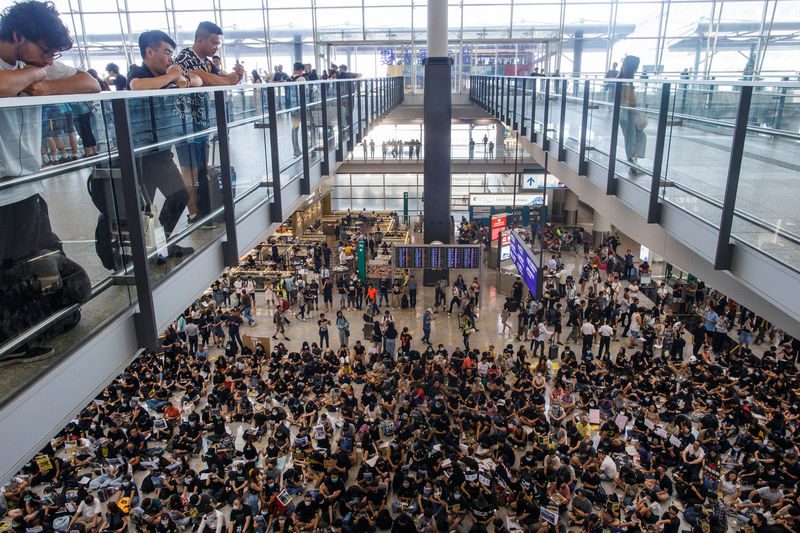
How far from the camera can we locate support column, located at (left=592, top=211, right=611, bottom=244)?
2419 centimetres

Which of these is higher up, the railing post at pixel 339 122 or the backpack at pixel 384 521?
the railing post at pixel 339 122

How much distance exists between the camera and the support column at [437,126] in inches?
695

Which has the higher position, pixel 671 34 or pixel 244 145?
pixel 671 34

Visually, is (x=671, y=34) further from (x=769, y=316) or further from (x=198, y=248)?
(x=198, y=248)

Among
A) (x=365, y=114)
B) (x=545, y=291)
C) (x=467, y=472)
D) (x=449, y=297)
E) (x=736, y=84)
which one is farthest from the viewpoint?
(x=449, y=297)

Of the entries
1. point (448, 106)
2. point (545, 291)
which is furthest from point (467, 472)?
point (448, 106)

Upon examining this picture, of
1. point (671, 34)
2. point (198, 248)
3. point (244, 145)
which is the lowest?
point (198, 248)

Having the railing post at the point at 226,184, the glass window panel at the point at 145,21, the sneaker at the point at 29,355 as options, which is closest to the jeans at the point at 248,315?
the railing post at the point at 226,184

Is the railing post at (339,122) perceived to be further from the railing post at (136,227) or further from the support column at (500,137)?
the support column at (500,137)

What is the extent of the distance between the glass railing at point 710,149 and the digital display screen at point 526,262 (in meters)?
6.12

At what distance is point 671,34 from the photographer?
2338cm

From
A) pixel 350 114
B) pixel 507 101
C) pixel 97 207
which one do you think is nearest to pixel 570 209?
pixel 507 101

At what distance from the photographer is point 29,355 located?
246 centimetres

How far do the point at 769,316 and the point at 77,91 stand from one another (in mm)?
4482
